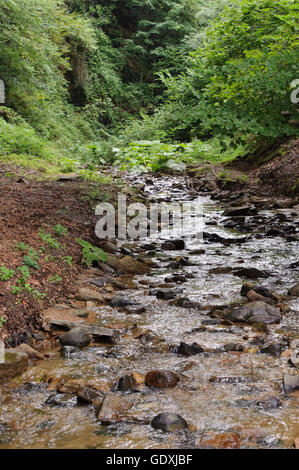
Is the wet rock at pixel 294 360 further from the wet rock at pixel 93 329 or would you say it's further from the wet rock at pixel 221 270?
the wet rock at pixel 221 270

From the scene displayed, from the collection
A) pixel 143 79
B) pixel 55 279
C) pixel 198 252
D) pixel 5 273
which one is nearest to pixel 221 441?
pixel 5 273

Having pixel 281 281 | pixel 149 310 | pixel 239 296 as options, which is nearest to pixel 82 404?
pixel 149 310

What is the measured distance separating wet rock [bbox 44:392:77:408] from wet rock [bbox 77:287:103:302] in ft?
5.54

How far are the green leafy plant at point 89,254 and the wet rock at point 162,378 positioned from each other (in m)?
2.64

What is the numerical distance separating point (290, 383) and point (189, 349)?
745 millimetres

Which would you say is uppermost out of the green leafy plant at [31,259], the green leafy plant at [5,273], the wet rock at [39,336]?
Result: the green leafy plant at [31,259]

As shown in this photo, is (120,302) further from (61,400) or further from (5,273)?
(61,400)

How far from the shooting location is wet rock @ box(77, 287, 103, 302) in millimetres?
4086

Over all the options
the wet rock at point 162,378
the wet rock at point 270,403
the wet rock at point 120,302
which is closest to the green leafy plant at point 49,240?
the wet rock at point 120,302

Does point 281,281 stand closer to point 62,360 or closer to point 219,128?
point 219,128

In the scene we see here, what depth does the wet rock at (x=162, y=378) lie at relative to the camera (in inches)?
97.7

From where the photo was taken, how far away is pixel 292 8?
7359 millimetres

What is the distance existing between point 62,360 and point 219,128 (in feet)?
11.7

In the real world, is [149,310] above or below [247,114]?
below
